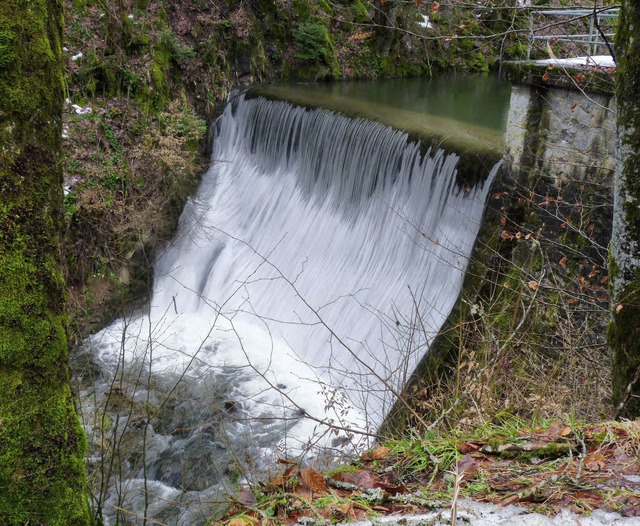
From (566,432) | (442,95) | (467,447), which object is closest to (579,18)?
(566,432)

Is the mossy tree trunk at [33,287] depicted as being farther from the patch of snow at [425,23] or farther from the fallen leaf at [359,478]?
the patch of snow at [425,23]

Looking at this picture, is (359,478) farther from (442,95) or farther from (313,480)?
(442,95)

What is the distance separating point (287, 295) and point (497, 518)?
7.36 m

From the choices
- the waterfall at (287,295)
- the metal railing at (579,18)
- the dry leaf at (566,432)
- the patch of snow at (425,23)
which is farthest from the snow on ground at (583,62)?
the patch of snow at (425,23)

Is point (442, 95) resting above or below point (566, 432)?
above

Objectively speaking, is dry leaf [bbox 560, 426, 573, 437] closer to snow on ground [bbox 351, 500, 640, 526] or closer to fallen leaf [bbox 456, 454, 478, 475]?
fallen leaf [bbox 456, 454, 478, 475]

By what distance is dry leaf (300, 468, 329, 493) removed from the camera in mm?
2354

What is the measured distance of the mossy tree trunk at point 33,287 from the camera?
228cm

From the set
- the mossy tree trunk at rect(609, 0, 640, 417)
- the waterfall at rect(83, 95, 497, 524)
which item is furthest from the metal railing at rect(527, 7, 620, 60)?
the waterfall at rect(83, 95, 497, 524)

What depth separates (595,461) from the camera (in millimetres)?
2213

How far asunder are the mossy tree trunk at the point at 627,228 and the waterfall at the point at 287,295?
261 cm

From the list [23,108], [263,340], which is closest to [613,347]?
[23,108]

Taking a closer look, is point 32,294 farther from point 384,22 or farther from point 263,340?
point 384,22

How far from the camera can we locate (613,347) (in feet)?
9.57
